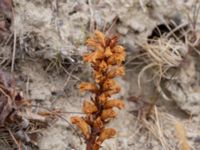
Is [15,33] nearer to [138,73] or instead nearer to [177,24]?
[138,73]

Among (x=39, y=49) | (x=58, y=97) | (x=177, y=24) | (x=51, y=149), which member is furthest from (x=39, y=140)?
(x=177, y=24)

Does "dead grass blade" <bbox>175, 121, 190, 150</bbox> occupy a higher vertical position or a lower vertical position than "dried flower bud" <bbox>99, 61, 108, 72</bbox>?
lower

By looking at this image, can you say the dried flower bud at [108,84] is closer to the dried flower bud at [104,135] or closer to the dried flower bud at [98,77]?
the dried flower bud at [98,77]

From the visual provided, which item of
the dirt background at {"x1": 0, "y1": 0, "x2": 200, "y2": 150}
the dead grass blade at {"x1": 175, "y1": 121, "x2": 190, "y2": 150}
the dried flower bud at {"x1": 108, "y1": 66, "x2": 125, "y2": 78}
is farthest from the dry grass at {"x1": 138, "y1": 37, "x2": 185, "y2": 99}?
the dried flower bud at {"x1": 108, "y1": 66, "x2": 125, "y2": 78}

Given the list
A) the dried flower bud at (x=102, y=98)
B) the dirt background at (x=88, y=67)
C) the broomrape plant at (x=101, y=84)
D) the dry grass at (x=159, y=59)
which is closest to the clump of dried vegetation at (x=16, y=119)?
the dirt background at (x=88, y=67)

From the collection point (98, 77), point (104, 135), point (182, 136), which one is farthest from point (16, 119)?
point (182, 136)

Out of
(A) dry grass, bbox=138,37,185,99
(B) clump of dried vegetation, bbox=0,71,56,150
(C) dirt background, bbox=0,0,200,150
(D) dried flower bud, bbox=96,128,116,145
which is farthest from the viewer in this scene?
(A) dry grass, bbox=138,37,185,99

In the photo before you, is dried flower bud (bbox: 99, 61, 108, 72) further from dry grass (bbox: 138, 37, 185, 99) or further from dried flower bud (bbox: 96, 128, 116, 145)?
dry grass (bbox: 138, 37, 185, 99)

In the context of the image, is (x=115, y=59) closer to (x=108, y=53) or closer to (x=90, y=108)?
(x=108, y=53)
